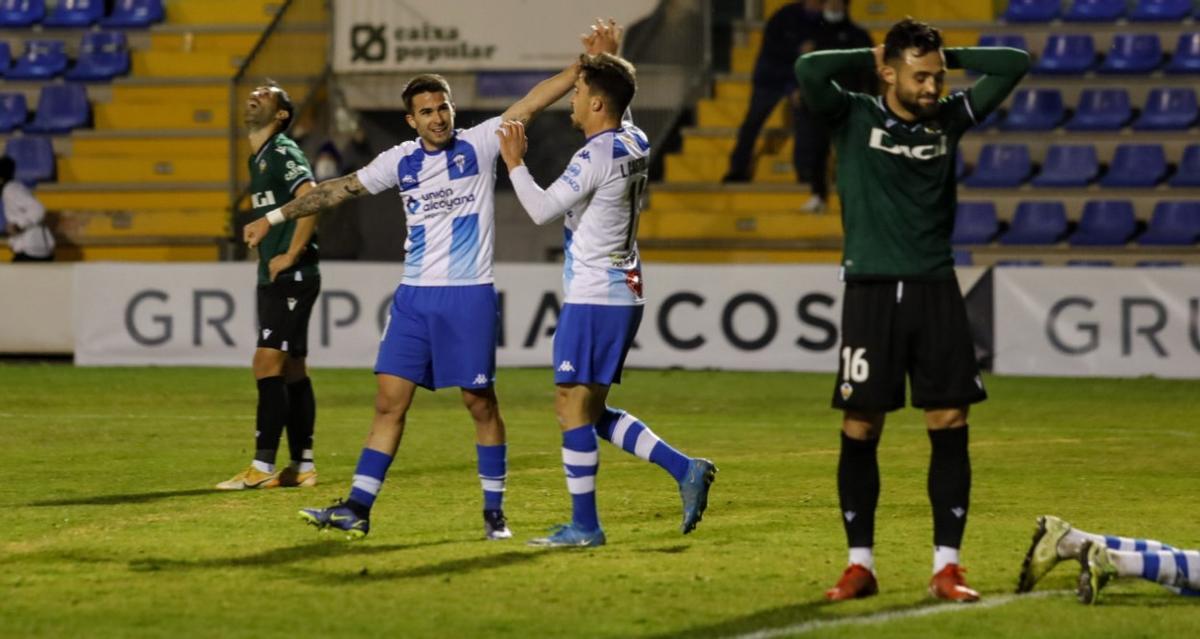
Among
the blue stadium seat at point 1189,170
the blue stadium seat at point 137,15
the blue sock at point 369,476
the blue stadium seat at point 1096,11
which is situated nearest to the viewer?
the blue sock at point 369,476

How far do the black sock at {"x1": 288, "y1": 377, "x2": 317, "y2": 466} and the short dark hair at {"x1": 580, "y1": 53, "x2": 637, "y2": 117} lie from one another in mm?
3307

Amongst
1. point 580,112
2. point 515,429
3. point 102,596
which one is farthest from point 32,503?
point 515,429

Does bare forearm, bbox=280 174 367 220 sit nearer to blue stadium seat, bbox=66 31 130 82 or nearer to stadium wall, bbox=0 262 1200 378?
stadium wall, bbox=0 262 1200 378

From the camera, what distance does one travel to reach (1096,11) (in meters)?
24.0

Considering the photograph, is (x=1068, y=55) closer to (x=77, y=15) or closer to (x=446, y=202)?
(x=77, y=15)

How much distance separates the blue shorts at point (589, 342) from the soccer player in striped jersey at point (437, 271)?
0.45m

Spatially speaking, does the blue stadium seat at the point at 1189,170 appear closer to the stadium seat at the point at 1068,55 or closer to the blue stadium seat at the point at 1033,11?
the stadium seat at the point at 1068,55

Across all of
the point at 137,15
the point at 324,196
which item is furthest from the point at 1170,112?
the point at 324,196

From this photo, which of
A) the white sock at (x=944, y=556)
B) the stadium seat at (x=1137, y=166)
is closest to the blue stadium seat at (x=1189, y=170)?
the stadium seat at (x=1137, y=166)

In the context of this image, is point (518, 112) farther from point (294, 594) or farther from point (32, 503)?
point (32, 503)

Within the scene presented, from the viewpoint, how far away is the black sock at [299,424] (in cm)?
1069

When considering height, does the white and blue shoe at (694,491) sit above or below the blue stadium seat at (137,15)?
below

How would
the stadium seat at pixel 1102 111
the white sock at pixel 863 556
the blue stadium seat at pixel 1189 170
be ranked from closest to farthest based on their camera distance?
the white sock at pixel 863 556, the blue stadium seat at pixel 1189 170, the stadium seat at pixel 1102 111

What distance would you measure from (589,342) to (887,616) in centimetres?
209
